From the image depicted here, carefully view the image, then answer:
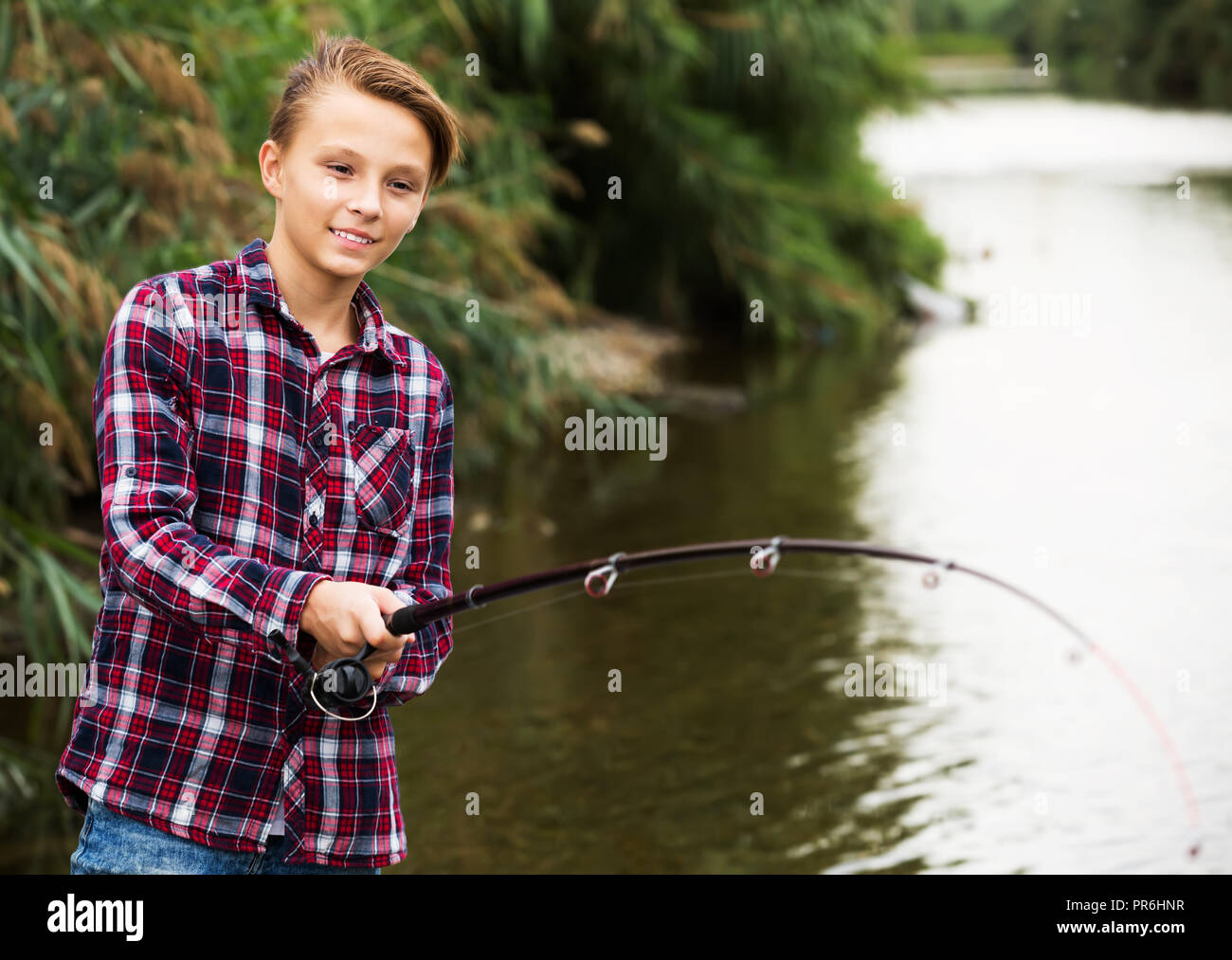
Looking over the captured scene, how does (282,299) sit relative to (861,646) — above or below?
above

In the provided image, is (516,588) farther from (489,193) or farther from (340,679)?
(489,193)

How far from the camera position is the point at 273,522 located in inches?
66.6

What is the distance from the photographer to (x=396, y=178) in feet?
5.78

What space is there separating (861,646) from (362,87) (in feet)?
13.9

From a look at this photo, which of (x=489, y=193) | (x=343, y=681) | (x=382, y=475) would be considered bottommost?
(x=343, y=681)

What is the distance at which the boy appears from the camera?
1.60 metres

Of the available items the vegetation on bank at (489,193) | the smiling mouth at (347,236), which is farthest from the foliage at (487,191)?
the smiling mouth at (347,236)

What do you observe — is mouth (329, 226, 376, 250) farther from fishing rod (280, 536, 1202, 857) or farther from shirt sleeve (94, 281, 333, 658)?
fishing rod (280, 536, 1202, 857)

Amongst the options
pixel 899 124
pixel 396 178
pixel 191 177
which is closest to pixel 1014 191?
pixel 899 124

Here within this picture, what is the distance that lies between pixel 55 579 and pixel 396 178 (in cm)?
279

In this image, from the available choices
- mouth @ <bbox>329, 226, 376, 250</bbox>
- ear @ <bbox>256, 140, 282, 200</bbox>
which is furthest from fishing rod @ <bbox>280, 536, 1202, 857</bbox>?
ear @ <bbox>256, 140, 282, 200</bbox>

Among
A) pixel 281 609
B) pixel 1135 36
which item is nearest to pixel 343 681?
pixel 281 609

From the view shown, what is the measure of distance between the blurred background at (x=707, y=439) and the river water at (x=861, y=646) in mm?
22

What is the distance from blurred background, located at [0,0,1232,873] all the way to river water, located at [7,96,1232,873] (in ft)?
0.07
